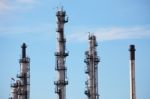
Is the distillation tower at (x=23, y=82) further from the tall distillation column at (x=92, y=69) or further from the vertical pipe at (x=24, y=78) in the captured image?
the tall distillation column at (x=92, y=69)

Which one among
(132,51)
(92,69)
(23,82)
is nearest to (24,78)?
(23,82)

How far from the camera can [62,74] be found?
199 ft

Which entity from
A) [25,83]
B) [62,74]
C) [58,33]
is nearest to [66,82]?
[62,74]

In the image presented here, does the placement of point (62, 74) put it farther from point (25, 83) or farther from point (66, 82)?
point (25, 83)

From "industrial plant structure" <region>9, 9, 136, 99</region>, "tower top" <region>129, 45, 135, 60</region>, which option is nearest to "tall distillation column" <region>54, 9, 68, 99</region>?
"industrial plant structure" <region>9, 9, 136, 99</region>

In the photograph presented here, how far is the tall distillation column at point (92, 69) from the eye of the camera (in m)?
65.1

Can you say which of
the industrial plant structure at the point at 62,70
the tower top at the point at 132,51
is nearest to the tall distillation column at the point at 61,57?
the industrial plant structure at the point at 62,70

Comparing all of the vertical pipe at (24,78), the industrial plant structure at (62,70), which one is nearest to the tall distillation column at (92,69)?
the industrial plant structure at (62,70)

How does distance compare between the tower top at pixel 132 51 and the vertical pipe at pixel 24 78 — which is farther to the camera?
the vertical pipe at pixel 24 78

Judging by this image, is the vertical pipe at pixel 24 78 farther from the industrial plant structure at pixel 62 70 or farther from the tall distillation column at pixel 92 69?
the tall distillation column at pixel 92 69

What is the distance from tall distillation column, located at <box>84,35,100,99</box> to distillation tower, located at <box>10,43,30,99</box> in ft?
26.9

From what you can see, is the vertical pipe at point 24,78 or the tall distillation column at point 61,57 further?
the vertical pipe at point 24,78

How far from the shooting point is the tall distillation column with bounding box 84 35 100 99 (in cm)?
6506

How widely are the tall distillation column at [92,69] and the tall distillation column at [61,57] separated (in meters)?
5.23
